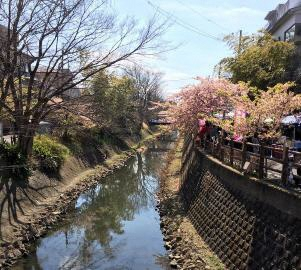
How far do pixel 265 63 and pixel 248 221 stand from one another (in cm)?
1919

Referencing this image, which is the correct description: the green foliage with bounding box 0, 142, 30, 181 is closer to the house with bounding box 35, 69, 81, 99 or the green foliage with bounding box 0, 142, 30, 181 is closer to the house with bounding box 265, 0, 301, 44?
the house with bounding box 35, 69, 81, 99

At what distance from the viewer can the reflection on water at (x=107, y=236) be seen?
1371 centimetres

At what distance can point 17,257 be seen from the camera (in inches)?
529

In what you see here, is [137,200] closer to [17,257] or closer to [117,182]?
[117,182]

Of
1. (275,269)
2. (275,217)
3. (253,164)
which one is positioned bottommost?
(275,269)

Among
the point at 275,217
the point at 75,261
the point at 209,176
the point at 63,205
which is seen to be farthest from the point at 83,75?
the point at 275,217

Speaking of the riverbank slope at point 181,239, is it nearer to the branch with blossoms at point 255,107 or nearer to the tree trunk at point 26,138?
the branch with blossoms at point 255,107

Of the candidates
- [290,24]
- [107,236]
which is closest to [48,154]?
[107,236]

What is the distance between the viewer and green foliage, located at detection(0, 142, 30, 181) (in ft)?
63.0

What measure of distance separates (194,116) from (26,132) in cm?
1110

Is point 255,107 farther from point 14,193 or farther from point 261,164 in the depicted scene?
point 14,193

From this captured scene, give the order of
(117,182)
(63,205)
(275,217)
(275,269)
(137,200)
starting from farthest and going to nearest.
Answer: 1. (117,182)
2. (137,200)
3. (63,205)
4. (275,217)
5. (275,269)

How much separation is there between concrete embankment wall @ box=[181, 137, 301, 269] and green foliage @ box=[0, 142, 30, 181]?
324 inches

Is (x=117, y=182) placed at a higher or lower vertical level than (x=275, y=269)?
lower
